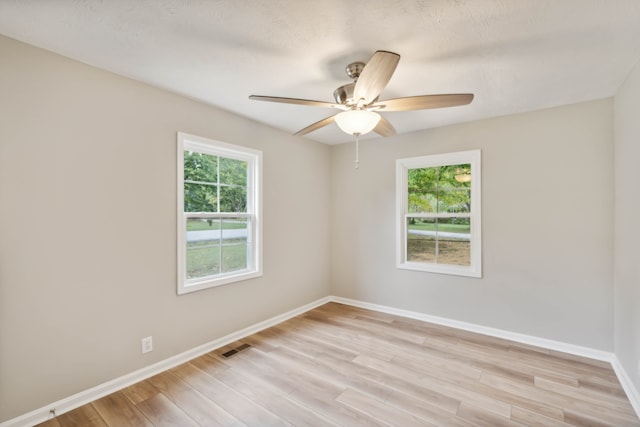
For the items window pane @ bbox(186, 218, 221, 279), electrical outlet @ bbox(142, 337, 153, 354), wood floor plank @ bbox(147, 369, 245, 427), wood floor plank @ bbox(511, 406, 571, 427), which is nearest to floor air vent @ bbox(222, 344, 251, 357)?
wood floor plank @ bbox(147, 369, 245, 427)

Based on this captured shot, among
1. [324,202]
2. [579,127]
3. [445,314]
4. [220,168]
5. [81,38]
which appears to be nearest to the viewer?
[81,38]

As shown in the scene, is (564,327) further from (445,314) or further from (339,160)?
(339,160)

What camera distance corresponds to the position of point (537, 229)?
120 inches

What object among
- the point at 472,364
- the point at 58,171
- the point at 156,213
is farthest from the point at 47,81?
the point at 472,364

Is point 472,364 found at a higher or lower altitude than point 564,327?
lower

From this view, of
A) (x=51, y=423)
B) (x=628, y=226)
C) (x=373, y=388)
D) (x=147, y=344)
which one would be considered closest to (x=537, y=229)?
(x=628, y=226)

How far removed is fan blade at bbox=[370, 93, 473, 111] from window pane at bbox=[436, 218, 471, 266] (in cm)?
192

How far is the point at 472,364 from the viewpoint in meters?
2.66

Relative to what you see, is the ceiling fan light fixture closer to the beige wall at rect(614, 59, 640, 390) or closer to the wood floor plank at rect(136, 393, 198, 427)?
the beige wall at rect(614, 59, 640, 390)

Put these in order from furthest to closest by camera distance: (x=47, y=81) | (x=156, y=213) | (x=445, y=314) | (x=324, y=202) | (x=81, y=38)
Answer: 1. (x=324, y=202)
2. (x=445, y=314)
3. (x=156, y=213)
4. (x=47, y=81)
5. (x=81, y=38)

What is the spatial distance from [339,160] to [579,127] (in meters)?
2.76

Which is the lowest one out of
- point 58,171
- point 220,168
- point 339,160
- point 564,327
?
point 564,327

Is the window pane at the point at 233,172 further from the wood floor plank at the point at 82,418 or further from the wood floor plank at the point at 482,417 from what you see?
the wood floor plank at the point at 482,417

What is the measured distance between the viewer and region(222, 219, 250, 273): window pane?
3182mm
